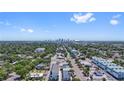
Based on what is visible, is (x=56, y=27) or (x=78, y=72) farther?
(x=78, y=72)

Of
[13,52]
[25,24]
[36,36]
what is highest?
[25,24]

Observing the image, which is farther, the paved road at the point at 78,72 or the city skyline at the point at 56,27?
the paved road at the point at 78,72

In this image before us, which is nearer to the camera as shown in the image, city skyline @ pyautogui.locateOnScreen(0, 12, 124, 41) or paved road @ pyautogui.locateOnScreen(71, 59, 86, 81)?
city skyline @ pyautogui.locateOnScreen(0, 12, 124, 41)

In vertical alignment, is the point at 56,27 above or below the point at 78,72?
above

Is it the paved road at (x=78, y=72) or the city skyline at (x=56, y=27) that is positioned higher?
the city skyline at (x=56, y=27)
